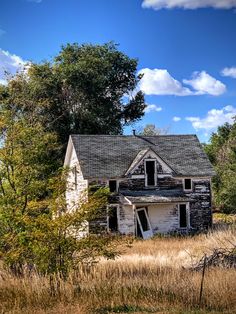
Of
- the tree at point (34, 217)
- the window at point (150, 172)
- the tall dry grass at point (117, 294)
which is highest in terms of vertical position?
the window at point (150, 172)

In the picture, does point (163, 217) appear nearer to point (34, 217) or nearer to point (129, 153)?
point (129, 153)

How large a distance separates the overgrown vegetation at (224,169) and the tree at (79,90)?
35.2 ft

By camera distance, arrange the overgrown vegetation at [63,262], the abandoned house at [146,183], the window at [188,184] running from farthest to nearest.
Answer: the window at [188,184]
the abandoned house at [146,183]
the overgrown vegetation at [63,262]

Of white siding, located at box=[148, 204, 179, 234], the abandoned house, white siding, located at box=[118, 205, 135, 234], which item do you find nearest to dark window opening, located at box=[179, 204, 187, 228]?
the abandoned house

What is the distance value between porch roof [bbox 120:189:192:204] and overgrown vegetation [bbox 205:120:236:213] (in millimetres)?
9587

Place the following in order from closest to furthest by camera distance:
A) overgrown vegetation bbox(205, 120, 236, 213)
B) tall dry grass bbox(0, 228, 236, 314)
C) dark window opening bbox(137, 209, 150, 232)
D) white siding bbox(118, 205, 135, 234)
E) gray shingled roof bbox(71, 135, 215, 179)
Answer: tall dry grass bbox(0, 228, 236, 314), white siding bbox(118, 205, 135, 234), dark window opening bbox(137, 209, 150, 232), gray shingled roof bbox(71, 135, 215, 179), overgrown vegetation bbox(205, 120, 236, 213)

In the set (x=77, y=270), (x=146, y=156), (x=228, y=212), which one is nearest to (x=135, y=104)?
(x=228, y=212)

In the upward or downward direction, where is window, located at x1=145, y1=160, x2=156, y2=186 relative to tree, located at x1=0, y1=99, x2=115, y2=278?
upward

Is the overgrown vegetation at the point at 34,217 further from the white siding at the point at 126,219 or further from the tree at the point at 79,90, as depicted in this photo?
the tree at the point at 79,90

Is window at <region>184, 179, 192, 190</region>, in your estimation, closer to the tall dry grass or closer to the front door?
the front door

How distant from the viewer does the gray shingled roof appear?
111 ft

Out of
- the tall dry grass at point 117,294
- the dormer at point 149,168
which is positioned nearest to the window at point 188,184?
the dormer at point 149,168

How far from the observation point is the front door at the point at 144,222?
32.9m

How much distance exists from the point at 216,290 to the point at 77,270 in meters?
3.53
